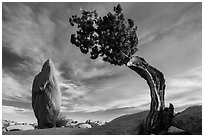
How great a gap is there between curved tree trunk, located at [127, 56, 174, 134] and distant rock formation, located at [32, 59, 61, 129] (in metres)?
9.94

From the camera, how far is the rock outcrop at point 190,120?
36.5ft

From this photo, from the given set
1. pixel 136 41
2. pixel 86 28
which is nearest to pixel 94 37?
pixel 86 28

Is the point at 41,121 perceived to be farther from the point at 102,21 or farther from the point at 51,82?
the point at 102,21

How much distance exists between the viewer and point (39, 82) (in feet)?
66.2

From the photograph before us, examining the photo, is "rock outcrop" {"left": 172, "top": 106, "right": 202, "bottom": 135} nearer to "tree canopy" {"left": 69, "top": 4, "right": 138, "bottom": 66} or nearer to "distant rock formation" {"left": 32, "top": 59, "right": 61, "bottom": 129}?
"tree canopy" {"left": 69, "top": 4, "right": 138, "bottom": 66}

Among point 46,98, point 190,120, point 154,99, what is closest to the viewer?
point 190,120

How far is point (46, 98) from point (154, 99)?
420 inches

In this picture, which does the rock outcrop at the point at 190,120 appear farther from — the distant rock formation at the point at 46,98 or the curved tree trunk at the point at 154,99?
the distant rock formation at the point at 46,98

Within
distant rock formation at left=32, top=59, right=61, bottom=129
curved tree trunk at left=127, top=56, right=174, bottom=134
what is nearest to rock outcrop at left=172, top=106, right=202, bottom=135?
curved tree trunk at left=127, top=56, right=174, bottom=134

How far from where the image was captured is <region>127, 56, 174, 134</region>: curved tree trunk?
11.6m

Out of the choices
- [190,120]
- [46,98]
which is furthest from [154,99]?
[46,98]

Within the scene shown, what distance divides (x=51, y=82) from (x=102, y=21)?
33.0 feet

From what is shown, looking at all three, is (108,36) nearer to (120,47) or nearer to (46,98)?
(120,47)

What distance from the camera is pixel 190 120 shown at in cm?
1138
